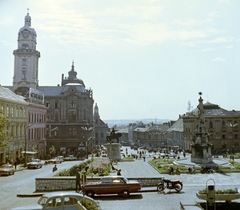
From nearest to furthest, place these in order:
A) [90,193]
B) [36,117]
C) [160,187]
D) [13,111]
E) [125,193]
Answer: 1. [90,193]
2. [125,193]
3. [160,187]
4. [13,111]
5. [36,117]

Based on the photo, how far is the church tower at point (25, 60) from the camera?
8638cm

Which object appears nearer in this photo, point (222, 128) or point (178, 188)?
point (178, 188)

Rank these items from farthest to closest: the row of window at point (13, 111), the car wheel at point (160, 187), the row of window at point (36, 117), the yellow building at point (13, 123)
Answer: the row of window at point (36, 117) < the row of window at point (13, 111) < the yellow building at point (13, 123) < the car wheel at point (160, 187)

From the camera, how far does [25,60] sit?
8719cm

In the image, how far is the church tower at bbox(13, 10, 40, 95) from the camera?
86.4 metres

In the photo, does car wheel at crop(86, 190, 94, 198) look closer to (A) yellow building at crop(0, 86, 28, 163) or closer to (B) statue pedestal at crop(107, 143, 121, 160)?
(A) yellow building at crop(0, 86, 28, 163)

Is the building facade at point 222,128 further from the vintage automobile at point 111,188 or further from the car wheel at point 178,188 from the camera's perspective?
the vintage automobile at point 111,188

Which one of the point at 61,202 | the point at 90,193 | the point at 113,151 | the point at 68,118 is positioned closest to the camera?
the point at 61,202

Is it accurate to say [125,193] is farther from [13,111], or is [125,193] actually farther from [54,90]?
[54,90]

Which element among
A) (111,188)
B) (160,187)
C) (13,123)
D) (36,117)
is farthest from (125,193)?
(36,117)

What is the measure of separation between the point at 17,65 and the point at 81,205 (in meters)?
78.5

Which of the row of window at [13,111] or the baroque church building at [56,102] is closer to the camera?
the row of window at [13,111]

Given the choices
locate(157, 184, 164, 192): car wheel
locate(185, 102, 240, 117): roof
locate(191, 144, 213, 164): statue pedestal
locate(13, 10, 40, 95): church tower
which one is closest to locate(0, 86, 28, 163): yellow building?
locate(191, 144, 213, 164): statue pedestal

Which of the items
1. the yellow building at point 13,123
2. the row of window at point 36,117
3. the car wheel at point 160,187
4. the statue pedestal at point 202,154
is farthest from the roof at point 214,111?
the car wheel at point 160,187
